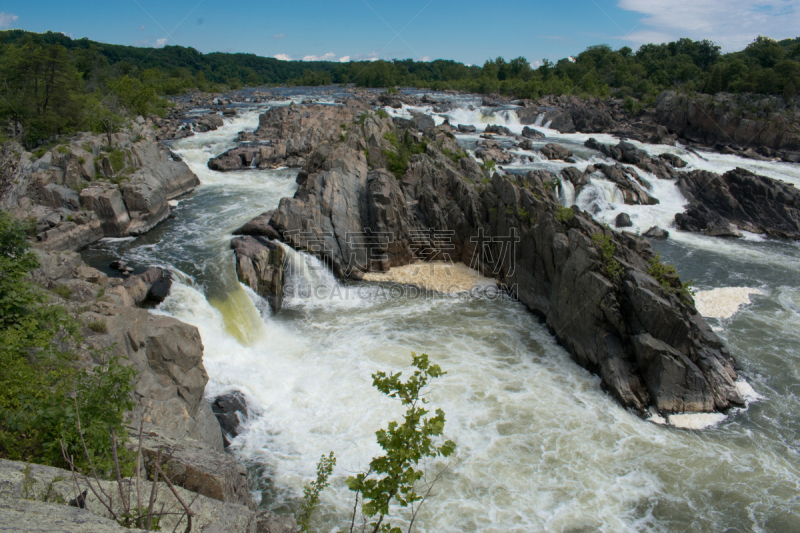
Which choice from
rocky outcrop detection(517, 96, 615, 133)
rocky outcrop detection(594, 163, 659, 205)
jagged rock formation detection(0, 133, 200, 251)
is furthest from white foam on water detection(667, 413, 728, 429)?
rocky outcrop detection(517, 96, 615, 133)

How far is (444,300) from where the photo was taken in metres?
20.0

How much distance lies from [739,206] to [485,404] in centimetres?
2817

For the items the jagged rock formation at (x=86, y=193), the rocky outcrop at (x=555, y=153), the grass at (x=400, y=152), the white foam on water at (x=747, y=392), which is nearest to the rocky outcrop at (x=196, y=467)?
the white foam on water at (x=747, y=392)

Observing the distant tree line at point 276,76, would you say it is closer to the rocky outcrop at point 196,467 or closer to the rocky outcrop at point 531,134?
the rocky outcrop at point 196,467

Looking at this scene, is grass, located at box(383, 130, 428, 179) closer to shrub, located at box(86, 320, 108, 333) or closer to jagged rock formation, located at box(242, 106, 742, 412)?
jagged rock formation, located at box(242, 106, 742, 412)

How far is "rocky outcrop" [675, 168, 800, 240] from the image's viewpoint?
29023 millimetres

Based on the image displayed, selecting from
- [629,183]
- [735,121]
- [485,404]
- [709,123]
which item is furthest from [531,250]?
[709,123]

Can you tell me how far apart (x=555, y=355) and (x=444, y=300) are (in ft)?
17.8

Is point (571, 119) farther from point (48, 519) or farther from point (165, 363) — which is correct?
point (48, 519)

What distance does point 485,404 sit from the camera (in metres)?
13.6

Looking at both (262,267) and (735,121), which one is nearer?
(262,267)

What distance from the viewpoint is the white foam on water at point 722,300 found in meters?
19.2

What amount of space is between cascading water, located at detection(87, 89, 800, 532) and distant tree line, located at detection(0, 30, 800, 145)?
38.1ft

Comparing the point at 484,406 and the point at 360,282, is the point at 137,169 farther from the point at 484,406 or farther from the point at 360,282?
the point at 484,406
